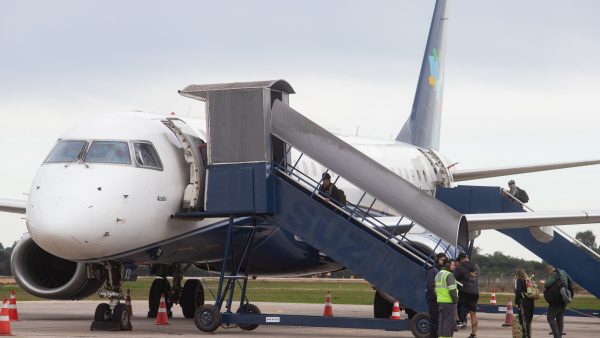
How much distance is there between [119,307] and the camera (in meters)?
17.9

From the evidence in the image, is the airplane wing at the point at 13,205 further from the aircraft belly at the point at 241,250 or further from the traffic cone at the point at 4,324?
the traffic cone at the point at 4,324

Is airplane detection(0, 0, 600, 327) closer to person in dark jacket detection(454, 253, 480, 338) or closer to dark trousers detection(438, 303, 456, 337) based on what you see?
person in dark jacket detection(454, 253, 480, 338)

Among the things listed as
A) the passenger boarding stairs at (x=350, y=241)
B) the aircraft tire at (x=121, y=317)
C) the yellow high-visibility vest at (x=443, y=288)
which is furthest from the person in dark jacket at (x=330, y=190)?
the aircraft tire at (x=121, y=317)

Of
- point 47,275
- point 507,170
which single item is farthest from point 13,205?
point 507,170

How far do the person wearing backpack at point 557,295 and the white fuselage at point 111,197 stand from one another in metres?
5.31

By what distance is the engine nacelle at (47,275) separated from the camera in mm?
20180

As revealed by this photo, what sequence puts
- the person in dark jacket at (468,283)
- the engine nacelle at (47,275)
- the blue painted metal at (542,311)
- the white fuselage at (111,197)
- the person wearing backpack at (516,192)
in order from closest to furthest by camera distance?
the white fuselage at (111,197)
the person in dark jacket at (468,283)
the engine nacelle at (47,275)
the blue painted metal at (542,311)
the person wearing backpack at (516,192)

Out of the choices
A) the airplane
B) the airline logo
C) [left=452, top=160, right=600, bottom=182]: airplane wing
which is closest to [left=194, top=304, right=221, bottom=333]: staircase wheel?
the airplane

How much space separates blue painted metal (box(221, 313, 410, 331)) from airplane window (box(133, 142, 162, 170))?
2470mm

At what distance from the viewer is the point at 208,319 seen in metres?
17.4

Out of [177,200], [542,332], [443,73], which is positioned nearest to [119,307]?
[177,200]

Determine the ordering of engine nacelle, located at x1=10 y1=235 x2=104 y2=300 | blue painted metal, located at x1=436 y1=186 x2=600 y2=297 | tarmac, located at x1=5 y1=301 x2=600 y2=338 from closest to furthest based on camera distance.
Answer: tarmac, located at x1=5 y1=301 x2=600 y2=338 < engine nacelle, located at x1=10 y1=235 x2=104 y2=300 < blue painted metal, located at x1=436 y1=186 x2=600 y2=297

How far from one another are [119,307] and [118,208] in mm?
1863

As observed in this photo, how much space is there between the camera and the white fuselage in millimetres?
16344
